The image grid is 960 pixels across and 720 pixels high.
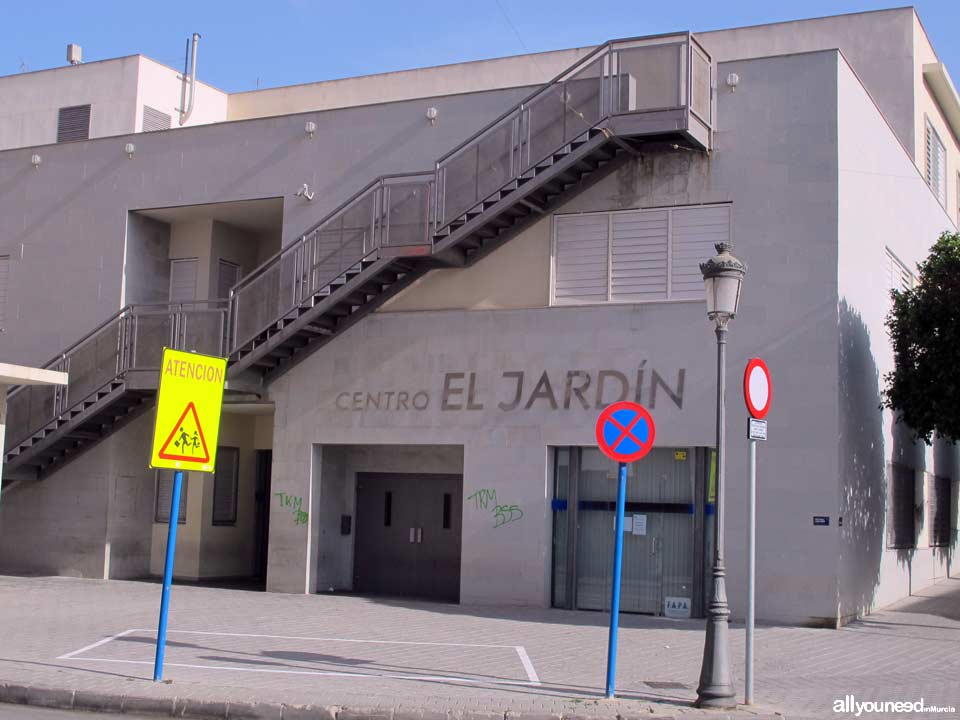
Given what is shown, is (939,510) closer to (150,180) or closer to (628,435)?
(628,435)

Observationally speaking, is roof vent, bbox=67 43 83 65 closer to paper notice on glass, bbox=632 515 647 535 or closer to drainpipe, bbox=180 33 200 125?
drainpipe, bbox=180 33 200 125

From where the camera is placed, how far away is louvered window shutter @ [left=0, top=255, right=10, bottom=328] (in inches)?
938

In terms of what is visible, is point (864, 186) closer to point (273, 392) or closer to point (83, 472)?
point (273, 392)

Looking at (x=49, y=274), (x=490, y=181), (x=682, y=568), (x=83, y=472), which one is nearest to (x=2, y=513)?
(x=83, y=472)

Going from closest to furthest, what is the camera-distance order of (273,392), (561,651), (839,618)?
1. (561,651)
2. (839,618)
3. (273,392)

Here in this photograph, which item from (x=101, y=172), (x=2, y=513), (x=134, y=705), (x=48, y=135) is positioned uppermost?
(x=48, y=135)

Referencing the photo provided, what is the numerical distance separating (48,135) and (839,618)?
88.8 feet

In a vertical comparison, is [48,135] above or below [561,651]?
above

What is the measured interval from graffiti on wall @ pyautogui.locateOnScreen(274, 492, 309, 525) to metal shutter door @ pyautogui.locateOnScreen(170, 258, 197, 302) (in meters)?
5.33

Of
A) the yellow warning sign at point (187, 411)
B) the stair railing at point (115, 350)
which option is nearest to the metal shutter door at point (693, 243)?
the stair railing at point (115, 350)

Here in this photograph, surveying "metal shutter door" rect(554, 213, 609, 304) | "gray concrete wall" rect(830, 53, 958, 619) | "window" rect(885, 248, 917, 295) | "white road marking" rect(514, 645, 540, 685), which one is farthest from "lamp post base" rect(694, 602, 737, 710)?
"window" rect(885, 248, 917, 295)

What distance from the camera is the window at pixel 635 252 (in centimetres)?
1778

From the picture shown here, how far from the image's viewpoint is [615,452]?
36.6 feet

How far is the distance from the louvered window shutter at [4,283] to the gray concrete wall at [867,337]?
55.3 feet
